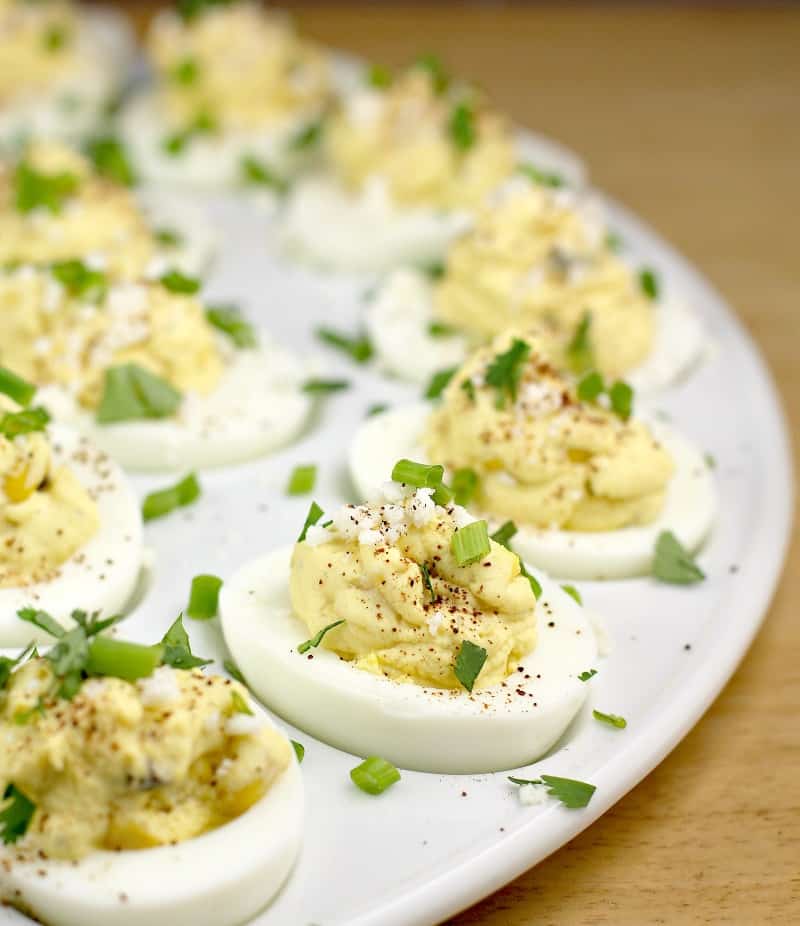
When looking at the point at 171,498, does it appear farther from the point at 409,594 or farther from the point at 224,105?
the point at 224,105

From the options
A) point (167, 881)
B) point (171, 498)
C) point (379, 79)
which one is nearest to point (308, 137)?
point (379, 79)

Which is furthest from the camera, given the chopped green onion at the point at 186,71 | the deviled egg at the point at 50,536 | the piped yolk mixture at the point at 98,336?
the chopped green onion at the point at 186,71

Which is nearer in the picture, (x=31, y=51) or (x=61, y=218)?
(x=61, y=218)

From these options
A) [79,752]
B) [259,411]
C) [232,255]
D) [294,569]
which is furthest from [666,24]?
[79,752]

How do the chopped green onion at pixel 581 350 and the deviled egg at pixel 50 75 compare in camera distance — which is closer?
the chopped green onion at pixel 581 350

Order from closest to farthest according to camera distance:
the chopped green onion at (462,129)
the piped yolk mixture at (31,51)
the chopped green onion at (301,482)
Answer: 1. the chopped green onion at (301,482)
2. the chopped green onion at (462,129)
3. the piped yolk mixture at (31,51)

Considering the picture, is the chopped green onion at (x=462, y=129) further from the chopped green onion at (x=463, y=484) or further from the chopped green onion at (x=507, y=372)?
the chopped green onion at (x=463, y=484)

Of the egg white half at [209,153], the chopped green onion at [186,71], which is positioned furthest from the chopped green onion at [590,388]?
the chopped green onion at [186,71]

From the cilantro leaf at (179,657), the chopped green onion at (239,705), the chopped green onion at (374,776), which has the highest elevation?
the chopped green onion at (239,705)
